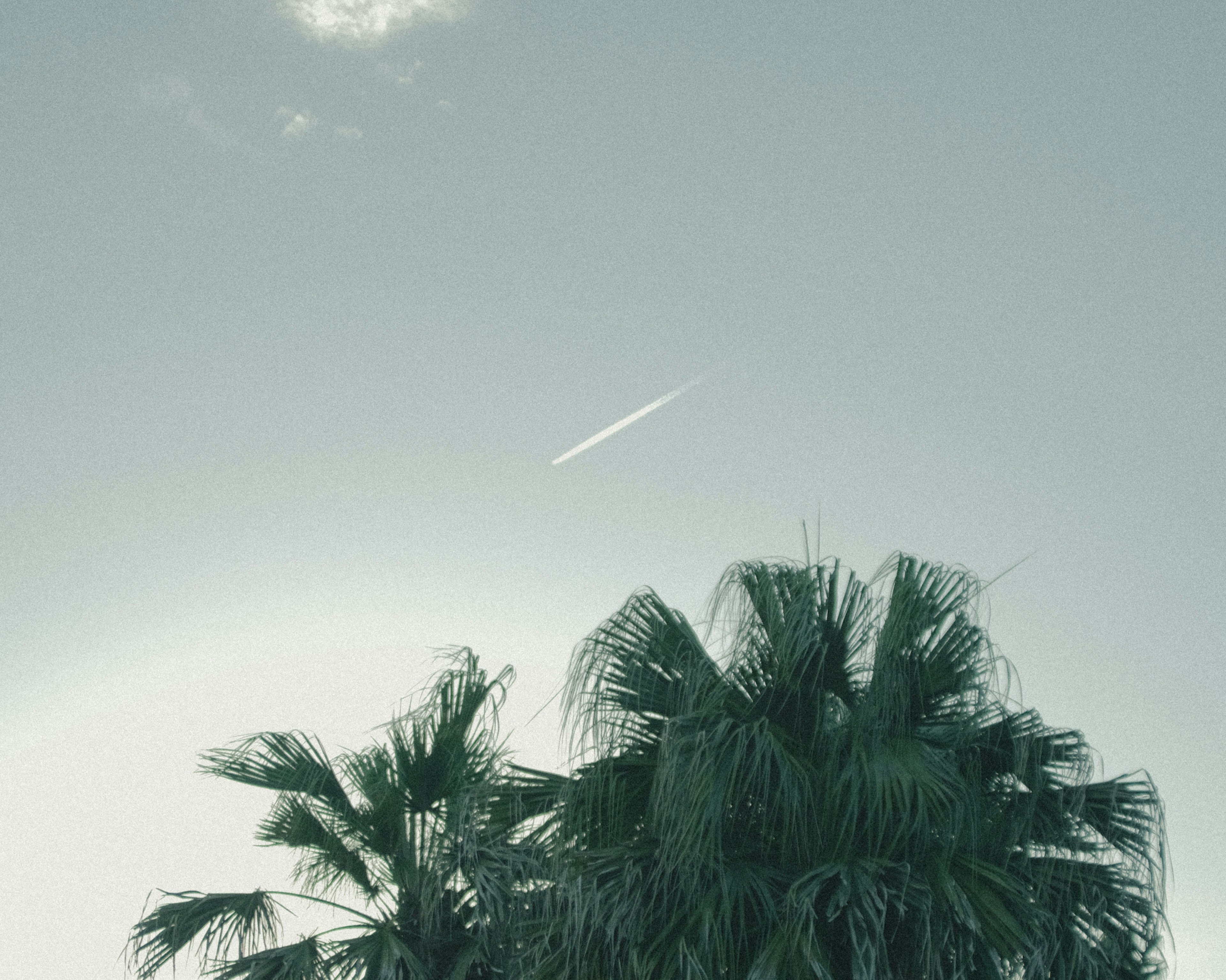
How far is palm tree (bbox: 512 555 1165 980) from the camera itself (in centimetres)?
772

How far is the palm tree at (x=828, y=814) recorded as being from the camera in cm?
772

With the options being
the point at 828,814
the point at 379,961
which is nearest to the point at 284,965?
the point at 379,961

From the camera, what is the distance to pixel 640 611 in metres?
9.27

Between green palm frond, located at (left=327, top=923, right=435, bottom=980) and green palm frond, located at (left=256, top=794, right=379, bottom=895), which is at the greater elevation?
green palm frond, located at (left=256, top=794, right=379, bottom=895)

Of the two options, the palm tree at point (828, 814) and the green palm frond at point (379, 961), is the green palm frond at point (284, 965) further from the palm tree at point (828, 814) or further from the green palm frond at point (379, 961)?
the palm tree at point (828, 814)

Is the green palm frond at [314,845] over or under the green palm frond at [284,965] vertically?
over

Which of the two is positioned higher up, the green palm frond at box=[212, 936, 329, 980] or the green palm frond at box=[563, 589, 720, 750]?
the green palm frond at box=[563, 589, 720, 750]

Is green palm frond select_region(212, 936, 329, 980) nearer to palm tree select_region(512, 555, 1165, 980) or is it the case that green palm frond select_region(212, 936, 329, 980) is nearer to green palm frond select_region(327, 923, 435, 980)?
green palm frond select_region(327, 923, 435, 980)

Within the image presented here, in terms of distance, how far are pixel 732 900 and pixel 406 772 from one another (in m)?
3.28

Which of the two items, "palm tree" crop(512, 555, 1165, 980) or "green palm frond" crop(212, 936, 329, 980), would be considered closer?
"palm tree" crop(512, 555, 1165, 980)

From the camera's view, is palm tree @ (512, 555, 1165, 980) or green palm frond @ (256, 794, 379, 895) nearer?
palm tree @ (512, 555, 1165, 980)

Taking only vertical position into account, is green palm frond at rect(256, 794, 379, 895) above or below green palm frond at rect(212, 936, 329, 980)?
above

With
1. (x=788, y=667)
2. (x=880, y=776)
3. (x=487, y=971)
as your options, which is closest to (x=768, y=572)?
(x=788, y=667)

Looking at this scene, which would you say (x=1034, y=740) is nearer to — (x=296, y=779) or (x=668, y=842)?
(x=668, y=842)
